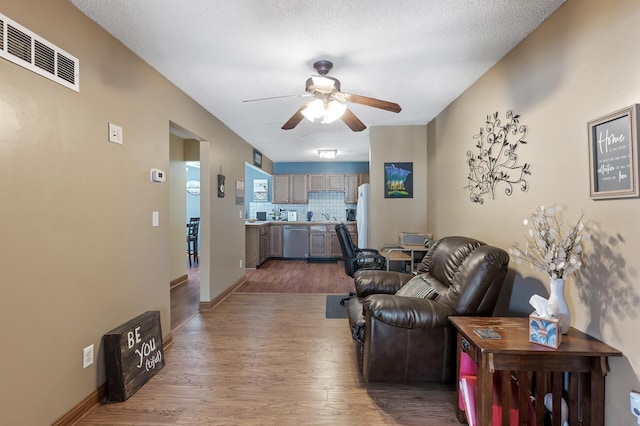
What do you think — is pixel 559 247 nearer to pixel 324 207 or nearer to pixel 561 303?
pixel 561 303

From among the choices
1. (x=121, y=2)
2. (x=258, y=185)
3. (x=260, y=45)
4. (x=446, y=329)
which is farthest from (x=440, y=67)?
(x=258, y=185)

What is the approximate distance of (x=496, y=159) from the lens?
7.71 ft

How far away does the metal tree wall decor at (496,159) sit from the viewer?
6.83 ft

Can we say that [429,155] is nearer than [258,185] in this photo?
Yes

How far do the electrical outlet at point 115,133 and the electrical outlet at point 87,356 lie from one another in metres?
1.36

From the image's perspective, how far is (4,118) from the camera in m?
1.35

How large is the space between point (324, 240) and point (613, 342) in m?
5.58

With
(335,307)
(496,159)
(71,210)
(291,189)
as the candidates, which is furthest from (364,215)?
(71,210)

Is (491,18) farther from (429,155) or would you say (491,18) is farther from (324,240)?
(324,240)

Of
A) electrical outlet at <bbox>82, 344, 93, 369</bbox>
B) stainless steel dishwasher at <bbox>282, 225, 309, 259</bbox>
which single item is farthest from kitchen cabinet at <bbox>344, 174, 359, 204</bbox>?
electrical outlet at <bbox>82, 344, 93, 369</bbox>

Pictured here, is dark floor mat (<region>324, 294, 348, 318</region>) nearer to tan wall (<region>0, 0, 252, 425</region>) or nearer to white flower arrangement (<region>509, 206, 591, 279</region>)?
tan wall (<region>0, 0, 252, 425</region>)

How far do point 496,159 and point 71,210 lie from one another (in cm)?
297

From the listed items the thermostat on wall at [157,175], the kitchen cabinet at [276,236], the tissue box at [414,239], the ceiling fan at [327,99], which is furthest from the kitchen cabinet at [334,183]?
the thermostat on wall at [157,175]

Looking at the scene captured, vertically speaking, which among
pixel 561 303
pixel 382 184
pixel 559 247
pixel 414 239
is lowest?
pixel 561 303
